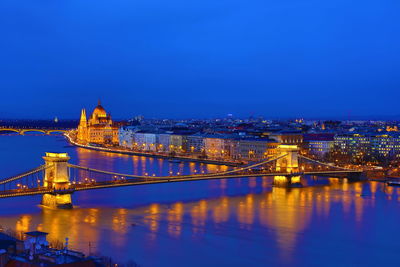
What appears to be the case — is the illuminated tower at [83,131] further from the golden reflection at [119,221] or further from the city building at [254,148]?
the golden reflection at [119,221]

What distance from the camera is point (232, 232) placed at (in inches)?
428

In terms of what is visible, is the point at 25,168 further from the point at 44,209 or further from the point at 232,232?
the point at 232,232

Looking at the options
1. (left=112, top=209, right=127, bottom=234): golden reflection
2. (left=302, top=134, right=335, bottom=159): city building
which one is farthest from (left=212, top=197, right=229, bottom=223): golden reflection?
(left=302, top=134, right=335, bottom=159): city building

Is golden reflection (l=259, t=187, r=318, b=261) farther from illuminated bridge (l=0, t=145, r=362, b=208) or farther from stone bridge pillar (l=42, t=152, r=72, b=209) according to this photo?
stone bridge pillar (l=42, t=152, r=72, b=209)

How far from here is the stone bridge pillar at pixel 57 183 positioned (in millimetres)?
12523

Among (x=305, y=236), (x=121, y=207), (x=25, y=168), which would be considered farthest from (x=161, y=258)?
(x=25, y=168)

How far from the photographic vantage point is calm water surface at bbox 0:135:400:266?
30.8 feet

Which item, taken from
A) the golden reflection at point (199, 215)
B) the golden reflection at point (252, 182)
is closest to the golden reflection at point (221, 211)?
the golden reflection at point (199, 215)

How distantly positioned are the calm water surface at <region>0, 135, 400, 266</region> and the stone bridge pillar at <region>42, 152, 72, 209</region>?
246 millimetres

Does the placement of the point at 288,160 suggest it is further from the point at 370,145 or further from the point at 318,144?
the point at 318,144

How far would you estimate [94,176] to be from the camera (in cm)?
1841

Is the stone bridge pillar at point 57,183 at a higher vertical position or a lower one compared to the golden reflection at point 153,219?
higher

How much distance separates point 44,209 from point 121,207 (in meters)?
1.61

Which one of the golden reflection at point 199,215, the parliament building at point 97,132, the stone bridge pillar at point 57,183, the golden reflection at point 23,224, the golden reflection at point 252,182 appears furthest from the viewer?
the parliament building at point 97,132
